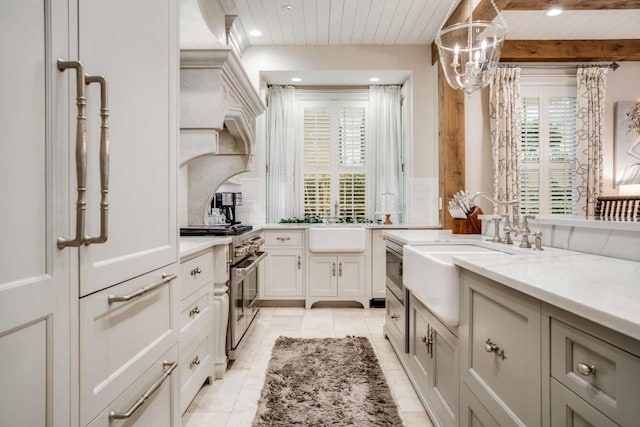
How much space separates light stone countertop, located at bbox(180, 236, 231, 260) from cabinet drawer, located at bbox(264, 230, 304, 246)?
166 cm

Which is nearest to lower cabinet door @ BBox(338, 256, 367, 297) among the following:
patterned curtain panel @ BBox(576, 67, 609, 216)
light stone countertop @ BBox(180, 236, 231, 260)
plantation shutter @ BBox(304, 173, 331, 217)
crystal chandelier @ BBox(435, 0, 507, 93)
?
plantation shutter @ BBox(304, 173, 331, 217)

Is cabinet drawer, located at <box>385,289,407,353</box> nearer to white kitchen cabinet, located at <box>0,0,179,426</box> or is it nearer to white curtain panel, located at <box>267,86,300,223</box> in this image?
white kitchen cabinet, located at <box>0,0,179,426</box>

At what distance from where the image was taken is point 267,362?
Result: 268 cm

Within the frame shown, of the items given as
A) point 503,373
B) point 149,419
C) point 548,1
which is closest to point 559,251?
point 503,373

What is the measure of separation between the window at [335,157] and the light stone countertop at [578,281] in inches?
130

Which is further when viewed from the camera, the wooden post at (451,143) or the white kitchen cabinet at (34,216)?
the wooden post at (451,143)

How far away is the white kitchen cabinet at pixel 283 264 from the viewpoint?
4.17m

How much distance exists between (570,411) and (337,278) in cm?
335

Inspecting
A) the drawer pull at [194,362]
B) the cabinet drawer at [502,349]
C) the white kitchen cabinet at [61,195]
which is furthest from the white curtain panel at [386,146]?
the white kitchen cabinet at [61,195]

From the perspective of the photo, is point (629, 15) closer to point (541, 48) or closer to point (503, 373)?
point (541, 48)

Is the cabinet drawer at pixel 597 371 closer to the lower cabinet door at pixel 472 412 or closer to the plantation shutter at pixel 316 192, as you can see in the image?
the lower cabinet door at pixel 472 412

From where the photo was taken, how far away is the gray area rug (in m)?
1.92

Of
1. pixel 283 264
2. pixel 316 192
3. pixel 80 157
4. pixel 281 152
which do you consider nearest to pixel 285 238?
pixel 283 264

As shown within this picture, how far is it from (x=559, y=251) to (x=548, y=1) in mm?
2251
